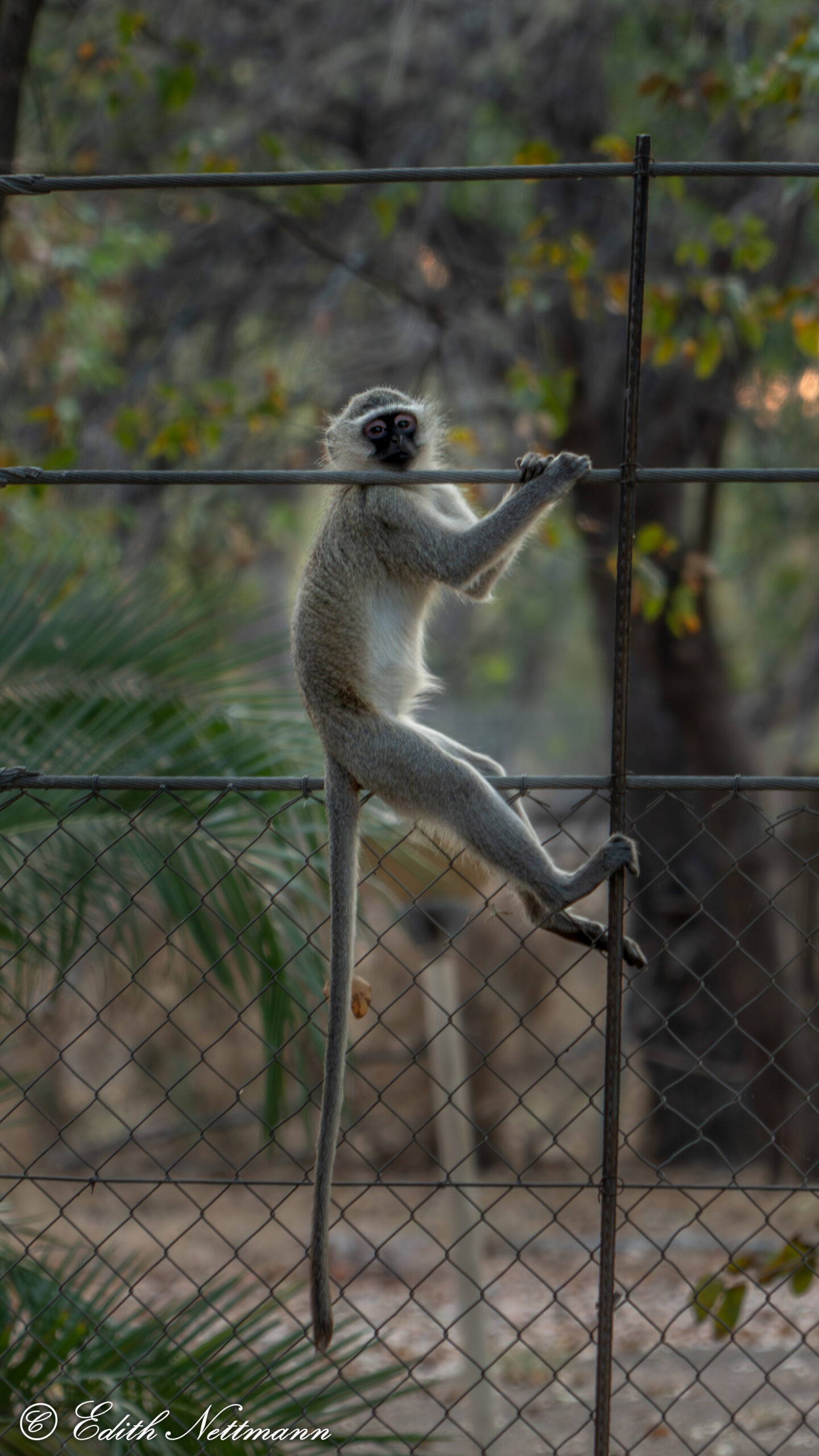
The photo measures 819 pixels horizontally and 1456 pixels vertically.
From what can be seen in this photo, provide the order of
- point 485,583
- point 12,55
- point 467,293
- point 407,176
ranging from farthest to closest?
point 467,293, point 12,55, point 485,583, point 407,176

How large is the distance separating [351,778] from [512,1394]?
146 inches

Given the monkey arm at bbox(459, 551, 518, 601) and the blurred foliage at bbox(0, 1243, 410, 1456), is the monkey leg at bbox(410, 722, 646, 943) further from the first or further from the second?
the blurred foliage at bbox(0, 1243, 410, 1456)

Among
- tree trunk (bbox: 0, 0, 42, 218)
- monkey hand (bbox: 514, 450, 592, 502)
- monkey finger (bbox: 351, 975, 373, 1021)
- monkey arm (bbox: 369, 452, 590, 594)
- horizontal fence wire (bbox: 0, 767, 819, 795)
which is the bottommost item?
monkey finger (bbox: 351, 975, 373, 1021)

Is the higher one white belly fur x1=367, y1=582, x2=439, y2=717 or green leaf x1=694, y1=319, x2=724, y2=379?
green leaf x1=694, y1=319, x2=724, y2=379

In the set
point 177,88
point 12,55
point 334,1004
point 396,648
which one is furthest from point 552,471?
point 177,88

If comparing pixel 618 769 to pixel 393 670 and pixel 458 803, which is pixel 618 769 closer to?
pixel 458 803

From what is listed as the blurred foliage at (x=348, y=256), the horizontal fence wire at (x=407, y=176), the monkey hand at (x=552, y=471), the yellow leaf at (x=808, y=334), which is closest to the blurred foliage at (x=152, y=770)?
the monkey hand at (x=552, y=471)

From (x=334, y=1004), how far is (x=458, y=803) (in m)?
0.62

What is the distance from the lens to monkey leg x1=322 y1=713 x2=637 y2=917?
2.87 metres

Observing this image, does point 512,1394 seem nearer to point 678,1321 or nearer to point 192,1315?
point 678,1321

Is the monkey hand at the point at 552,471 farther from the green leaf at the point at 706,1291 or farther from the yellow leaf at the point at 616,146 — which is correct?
the yellow leaf at the point at 616,146

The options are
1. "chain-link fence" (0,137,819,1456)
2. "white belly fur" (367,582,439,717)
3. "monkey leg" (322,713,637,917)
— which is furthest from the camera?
"white belly fur" (367,582,439,717)

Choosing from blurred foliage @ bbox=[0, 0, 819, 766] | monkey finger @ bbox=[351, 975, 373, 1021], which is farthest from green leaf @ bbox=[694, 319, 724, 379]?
monkey finger @ bbox=[351, 975, 373, 1021]

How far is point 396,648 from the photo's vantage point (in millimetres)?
3666
